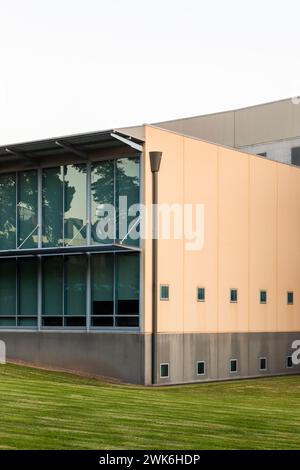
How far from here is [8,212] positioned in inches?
1412

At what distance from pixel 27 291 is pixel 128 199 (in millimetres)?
6279

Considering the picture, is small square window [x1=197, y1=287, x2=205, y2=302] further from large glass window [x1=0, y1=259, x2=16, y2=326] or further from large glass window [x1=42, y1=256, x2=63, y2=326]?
large glass window [x1=0, y1=259, x2=16, y2=326]

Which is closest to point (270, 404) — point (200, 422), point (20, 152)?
point (200, 422)

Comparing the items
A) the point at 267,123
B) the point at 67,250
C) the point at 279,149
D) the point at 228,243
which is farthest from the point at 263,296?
the point at 267,123

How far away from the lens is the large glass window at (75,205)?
33281mm

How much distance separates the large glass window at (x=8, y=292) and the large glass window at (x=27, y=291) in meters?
0.33

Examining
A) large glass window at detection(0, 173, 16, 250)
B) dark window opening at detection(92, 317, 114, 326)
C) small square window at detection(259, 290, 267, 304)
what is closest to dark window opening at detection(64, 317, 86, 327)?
dark window opening at detection(92, 317, 114, 326)

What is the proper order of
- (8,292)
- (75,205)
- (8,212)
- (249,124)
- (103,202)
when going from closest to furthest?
1. (103,202)
2. (75,205)
3. (8,292)
4. (8,212)
5. (249,124)

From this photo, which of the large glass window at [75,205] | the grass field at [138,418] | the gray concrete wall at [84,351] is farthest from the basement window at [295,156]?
the grass field at [138,418]

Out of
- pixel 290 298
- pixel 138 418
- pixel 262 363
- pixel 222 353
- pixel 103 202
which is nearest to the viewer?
pixel 138 418

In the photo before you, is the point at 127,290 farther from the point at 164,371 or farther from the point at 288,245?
the point at 288,245

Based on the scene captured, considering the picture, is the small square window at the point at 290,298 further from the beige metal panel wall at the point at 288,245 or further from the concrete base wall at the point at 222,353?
the concrete base wall at the point at 222,353
